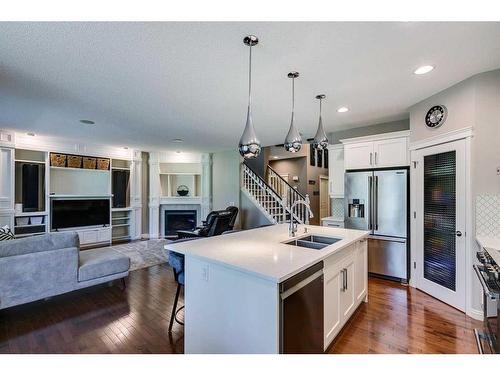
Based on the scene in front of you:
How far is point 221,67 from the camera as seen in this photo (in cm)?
228

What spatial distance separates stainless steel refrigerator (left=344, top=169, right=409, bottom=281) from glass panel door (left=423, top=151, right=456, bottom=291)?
1.13 feet

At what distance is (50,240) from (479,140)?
5.02 m

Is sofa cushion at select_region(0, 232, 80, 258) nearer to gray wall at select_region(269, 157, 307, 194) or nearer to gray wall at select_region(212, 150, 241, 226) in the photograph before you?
gray wall at select_region(212, 150, 241, 226)

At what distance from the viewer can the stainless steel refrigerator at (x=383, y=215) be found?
11.6ft

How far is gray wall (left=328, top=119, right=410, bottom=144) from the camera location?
4070 mm

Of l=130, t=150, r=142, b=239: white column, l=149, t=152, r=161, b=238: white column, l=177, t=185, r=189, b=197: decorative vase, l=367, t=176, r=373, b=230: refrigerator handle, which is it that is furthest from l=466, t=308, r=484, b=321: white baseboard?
l=130, t=150, r=142, b=239: white column

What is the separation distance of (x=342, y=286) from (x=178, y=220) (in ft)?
20.0

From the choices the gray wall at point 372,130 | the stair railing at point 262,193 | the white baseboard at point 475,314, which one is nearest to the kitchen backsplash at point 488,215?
the white baseboard at point 475,314

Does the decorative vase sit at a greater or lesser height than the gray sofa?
greater

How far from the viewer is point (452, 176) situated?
2.80m

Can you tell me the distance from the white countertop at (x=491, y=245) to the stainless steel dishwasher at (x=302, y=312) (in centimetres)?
136

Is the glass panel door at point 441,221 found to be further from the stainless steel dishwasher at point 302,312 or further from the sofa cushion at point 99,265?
the sofa cushion at point 99,265

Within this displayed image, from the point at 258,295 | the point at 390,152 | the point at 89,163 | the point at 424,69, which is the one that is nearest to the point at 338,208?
the point at 390,152
